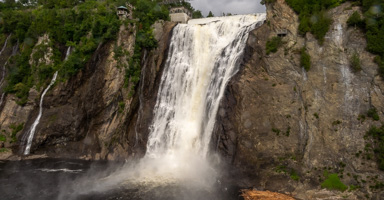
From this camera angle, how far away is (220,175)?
76.7ft

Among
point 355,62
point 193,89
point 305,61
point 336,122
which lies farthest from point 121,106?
point 355,62

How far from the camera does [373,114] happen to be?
20969 mm

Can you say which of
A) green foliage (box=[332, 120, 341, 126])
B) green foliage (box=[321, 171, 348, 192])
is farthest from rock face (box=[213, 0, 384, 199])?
green foliage (box=[321, 171, 348, 192])

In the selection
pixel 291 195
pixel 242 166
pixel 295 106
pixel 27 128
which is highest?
pixel 295 106

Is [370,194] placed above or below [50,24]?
below

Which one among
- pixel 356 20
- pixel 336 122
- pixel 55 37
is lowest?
pixel 336 122

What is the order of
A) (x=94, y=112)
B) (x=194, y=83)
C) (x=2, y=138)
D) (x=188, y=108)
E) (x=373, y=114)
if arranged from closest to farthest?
(x=373, y=114), (x=188, y=108), (x=194, y=83), (x=94, y=112), (x=2, y=138)

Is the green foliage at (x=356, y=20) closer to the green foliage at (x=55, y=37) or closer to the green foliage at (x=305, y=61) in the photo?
the green foliage at (x=305, y=61)

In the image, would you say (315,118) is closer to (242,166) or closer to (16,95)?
(242,166)

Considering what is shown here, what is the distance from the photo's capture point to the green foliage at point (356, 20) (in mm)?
22759

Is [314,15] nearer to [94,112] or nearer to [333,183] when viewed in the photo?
[333,183]

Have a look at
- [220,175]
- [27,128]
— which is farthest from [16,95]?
[220,175]

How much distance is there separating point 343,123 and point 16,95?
38465mm

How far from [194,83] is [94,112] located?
12.8m
